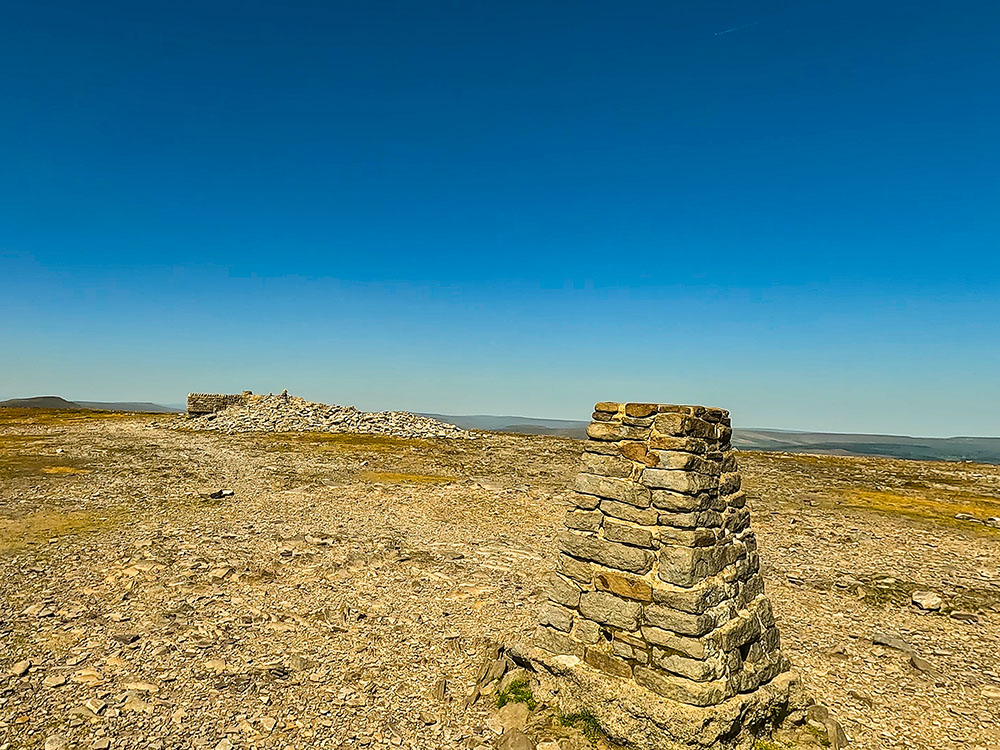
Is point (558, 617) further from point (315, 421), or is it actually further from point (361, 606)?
point (315, 421)

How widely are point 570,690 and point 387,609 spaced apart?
502cm

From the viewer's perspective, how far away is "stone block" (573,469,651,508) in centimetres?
652

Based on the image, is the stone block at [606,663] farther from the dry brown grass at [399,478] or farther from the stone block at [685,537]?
the dry brown grass at [399,478]

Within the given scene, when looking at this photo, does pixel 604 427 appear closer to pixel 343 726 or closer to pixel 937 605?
pixel 343 726

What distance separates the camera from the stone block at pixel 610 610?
6504mm

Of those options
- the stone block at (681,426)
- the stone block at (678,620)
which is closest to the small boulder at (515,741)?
the stone block at (678,620)

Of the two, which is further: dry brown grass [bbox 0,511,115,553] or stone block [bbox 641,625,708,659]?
dry brown grass [bbox 0,511,115,553]

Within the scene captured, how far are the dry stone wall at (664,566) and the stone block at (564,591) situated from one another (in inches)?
0.6

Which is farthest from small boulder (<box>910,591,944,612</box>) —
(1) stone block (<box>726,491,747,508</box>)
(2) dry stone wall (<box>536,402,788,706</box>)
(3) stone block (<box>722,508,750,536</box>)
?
(1) stone block (<box>726,491,747,508</box>)

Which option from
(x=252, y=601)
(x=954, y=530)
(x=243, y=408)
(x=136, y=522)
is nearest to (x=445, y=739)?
(x=252, y=601)

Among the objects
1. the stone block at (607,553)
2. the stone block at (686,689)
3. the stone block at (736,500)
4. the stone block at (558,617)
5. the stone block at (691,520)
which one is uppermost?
the stone block at (736,500)

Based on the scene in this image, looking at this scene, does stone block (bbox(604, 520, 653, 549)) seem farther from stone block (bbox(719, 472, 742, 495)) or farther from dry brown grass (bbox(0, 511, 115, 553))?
dry brown grass (bbox(0, 511, 115, 553))

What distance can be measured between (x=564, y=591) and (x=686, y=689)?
1819 mm

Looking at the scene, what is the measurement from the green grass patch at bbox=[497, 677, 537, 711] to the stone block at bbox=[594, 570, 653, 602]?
1878 mm
